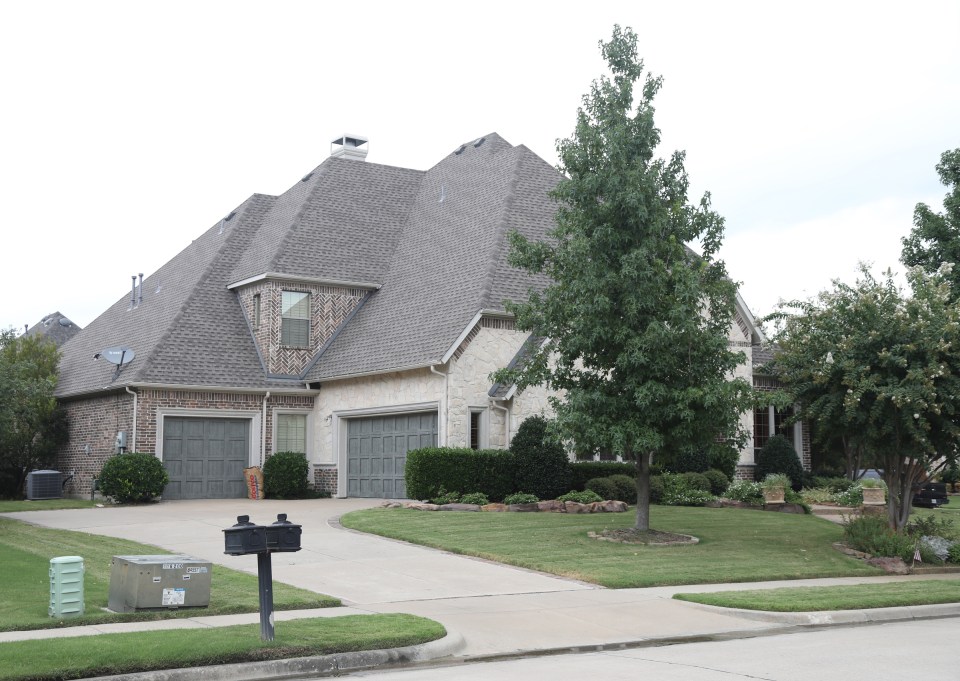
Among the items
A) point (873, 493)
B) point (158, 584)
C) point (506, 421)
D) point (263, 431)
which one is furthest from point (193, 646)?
point (263, 431)

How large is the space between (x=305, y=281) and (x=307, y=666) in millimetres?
21182

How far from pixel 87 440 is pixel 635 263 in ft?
61.5

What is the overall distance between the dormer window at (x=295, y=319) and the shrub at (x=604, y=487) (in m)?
10.0

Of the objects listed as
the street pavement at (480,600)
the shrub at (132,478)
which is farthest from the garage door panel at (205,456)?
the street pavement at (480,600)

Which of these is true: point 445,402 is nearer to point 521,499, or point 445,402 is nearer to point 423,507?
point 423,507

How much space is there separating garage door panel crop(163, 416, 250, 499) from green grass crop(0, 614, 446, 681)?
18388 millimetres

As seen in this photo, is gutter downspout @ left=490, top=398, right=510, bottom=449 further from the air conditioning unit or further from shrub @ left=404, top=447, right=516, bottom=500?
the air conditioning unit

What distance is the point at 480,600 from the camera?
1329 cm

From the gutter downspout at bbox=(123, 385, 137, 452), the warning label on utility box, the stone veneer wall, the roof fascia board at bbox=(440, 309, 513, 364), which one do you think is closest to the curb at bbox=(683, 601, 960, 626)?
the warning label on utility box

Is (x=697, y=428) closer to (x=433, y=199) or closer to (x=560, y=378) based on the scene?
(x=560, y=378)

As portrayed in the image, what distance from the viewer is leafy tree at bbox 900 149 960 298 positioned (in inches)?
1303

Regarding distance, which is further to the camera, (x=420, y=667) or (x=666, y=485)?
(x=666, y=485)

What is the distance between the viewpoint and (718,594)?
13.7 meters

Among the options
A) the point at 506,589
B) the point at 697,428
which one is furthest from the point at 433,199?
the point at 506,589
